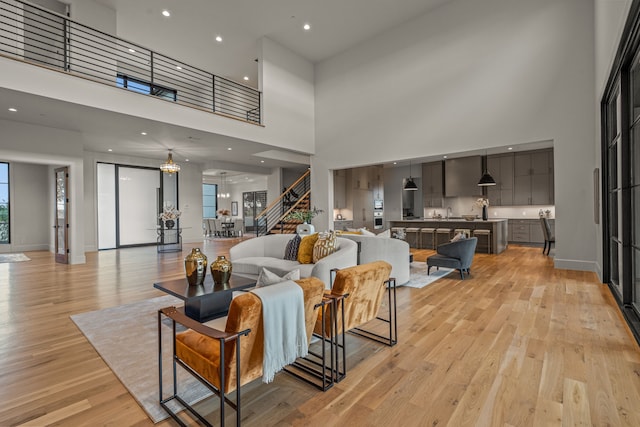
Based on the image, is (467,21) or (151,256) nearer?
(467,21)

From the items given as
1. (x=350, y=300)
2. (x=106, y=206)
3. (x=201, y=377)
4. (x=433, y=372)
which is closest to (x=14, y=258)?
(x=106, y=206)

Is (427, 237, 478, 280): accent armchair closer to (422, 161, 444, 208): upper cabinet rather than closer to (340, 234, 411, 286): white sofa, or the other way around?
(340, 234, 411, 286): white sofa

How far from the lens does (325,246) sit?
4285 millimetres

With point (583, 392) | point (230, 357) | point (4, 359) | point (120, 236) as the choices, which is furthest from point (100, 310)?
point (120, 236)

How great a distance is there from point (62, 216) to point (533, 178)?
13.1 meters

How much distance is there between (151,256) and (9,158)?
3672 millimetres

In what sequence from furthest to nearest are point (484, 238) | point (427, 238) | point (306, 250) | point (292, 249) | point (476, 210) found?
point (476, 210) < point (427, 238) < point (484, 238) < point (292, 249) < point (306, 250)

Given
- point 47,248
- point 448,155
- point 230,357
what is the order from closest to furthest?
point 230,357 < point 448,155 < point 47,248

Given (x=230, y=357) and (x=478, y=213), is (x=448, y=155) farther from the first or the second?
(x=230, y=357)

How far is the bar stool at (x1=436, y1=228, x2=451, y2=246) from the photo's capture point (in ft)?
28.6

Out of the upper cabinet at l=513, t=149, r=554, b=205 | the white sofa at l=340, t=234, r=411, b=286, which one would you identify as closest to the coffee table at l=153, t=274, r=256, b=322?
the white sofa at l=340, t=234, r=411, b=286

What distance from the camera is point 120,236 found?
10805 millimetres

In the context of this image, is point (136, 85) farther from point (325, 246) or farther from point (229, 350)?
point (229, 350)

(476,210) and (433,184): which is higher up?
(433,184)
